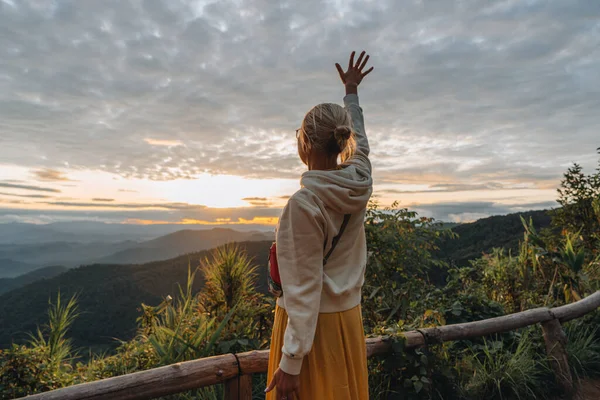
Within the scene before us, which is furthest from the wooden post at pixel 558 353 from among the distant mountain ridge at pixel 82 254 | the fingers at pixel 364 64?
the distant mountain ridge at pixel 82 254

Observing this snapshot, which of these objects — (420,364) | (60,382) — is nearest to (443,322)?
(420,364)

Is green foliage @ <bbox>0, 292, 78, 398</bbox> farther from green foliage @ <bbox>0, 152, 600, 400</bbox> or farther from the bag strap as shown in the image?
the bag strap

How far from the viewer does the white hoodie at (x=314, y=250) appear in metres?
1.31

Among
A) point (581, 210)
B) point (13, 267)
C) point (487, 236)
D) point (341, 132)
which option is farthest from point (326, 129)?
point (13, 267)

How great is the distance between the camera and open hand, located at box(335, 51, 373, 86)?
2.04 metres

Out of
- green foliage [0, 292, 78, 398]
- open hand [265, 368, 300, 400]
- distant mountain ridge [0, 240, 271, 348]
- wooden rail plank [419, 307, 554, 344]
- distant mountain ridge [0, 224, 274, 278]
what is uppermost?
open hand [265, 368, 300, 400]

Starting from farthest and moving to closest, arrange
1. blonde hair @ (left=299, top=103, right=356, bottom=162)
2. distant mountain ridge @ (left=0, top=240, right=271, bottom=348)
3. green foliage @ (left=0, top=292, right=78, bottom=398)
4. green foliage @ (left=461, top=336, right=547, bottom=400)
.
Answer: distant mountain ridge @ (left=0, top=240, right=271, bottom=348), green foliage @ (left=461, top=336, right=547, bottom=400), green foliage @ (left=0, top=292, right=78, bottom=398), blonde hair @ (left=299, top=103, right=356, bottom=162)

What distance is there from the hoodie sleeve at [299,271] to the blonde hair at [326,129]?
276mm

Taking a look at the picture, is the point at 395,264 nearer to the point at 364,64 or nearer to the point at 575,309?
the point at 575,309

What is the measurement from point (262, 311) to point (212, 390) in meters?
1.11

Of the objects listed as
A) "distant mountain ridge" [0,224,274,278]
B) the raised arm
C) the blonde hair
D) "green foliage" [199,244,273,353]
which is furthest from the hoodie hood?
"distant mountain ridge" [0,224,274,278]

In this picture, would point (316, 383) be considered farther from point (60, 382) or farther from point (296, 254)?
point (60, 382)

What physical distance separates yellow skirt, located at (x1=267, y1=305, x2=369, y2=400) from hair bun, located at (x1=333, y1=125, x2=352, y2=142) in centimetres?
71

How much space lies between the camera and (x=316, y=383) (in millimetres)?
1479
